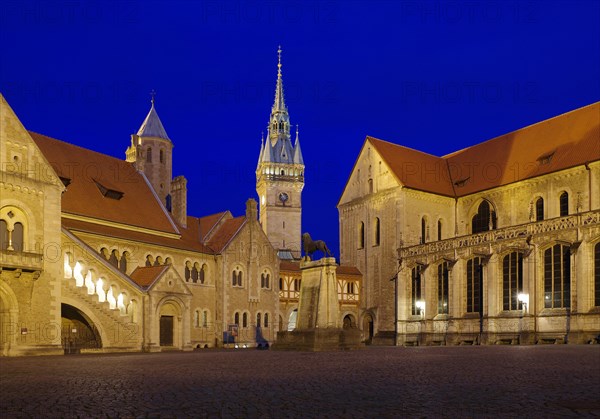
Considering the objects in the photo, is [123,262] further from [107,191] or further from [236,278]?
[236,278]

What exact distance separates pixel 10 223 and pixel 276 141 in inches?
3508

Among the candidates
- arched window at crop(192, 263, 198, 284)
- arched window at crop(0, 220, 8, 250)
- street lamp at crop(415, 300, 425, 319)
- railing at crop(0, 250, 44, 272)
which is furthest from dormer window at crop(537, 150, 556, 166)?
arched window at crop(0, 220, 8, 250)

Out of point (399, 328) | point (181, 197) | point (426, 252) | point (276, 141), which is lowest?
point (399, 328)

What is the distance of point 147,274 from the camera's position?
4388 centimetres

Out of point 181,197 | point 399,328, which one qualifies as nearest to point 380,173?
point 399,328

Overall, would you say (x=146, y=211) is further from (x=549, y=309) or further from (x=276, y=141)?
(x=276, y=141)

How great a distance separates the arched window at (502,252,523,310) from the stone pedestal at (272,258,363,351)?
15782 millimetres

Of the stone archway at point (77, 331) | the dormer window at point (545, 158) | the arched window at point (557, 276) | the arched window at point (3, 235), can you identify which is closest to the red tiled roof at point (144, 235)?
the stone archway at point (77, 331)

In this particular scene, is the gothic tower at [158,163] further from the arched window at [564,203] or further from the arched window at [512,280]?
the arched window at [564,203]

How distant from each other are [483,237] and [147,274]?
23.3 m

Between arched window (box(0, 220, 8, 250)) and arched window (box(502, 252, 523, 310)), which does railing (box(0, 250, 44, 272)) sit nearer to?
arched window (box(0, 220, 8, 250))

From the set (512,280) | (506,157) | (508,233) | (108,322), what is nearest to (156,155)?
(108,322)

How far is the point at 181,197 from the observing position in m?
56.7

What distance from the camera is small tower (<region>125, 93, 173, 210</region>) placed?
59.0 metres
